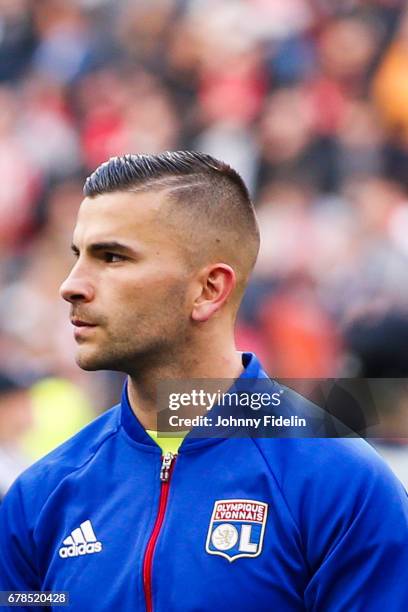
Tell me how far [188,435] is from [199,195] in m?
0.56

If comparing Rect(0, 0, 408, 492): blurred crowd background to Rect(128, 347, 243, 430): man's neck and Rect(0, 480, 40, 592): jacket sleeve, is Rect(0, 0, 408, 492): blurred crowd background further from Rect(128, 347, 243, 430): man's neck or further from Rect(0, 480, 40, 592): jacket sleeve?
Rect(0, 480, 40, 592): jacket sleeve

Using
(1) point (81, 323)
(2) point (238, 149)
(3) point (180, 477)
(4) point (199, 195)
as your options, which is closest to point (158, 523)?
(3) point (180, 477)

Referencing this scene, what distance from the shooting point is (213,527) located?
247cm

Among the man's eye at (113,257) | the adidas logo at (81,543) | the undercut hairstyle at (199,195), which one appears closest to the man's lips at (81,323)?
the man's eye at (113,257)

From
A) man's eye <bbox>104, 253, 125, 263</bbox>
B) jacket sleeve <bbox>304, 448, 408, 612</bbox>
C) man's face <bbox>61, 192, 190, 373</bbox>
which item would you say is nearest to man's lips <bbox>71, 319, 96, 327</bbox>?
man's face <bbox>61, 192, 190, 373</bbox>

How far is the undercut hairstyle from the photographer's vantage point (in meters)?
2.67

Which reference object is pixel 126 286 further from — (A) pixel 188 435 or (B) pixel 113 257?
(A) pixel 188 435

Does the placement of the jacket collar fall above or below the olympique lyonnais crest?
above

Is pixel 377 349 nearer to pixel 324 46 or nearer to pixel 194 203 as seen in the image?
pixel 324 46

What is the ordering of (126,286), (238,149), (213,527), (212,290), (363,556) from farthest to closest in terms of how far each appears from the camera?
(238,149) < (212,290) < (126,286) < (213,527) < (363,556)

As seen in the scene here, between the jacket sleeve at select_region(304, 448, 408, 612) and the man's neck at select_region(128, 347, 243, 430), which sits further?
A: the man's neck at select_region(128, 347, 243, 430)

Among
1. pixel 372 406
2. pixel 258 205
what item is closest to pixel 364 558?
pixel 372 406

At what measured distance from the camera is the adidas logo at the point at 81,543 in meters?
2.54

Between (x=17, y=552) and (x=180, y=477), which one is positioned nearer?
(x=180, y=477)
